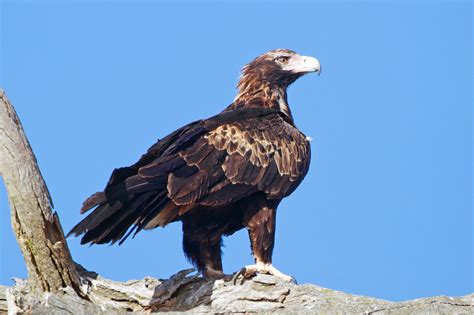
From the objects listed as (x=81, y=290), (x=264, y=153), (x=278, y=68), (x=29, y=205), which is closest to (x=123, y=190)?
(x=81, y=290)

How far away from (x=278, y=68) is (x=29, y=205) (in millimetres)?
4863

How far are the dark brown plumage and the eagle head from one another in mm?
769

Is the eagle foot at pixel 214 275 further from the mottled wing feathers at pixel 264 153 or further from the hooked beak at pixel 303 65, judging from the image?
the hooked beak at pixel 303 65

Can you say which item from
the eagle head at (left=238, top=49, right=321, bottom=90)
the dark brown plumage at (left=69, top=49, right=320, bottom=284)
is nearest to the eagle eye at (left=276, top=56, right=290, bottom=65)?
the eagle head at (left=238, top=49, right=321, bottom=90)

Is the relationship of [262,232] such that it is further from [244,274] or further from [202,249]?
[202,249]

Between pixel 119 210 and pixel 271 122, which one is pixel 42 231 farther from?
pixel 271 122

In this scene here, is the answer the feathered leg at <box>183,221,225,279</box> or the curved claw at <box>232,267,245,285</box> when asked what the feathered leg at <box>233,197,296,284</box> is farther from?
the feathered leg at <box>183,221,225,279</box>

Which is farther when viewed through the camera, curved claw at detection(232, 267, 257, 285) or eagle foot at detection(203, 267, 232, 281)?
eagle foot at detection(203, 267, 232, 281)

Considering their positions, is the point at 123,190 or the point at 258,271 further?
the point at 258,271

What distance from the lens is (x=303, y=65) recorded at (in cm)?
1099

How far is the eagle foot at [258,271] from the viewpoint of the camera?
8656 millimetres

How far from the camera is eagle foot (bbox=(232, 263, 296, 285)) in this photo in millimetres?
8656

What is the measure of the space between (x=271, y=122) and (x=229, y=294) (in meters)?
2.25

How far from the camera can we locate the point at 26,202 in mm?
6828
